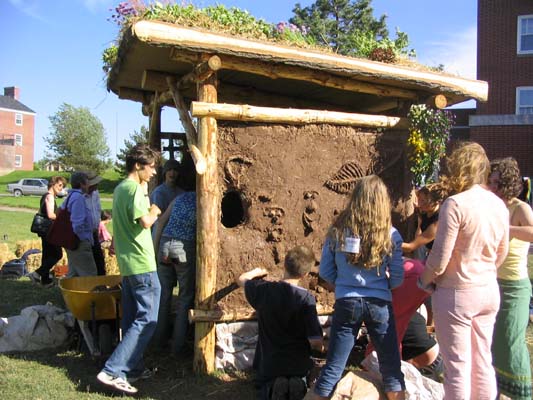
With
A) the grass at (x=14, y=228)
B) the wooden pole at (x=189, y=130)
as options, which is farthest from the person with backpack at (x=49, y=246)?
the grass at (x=14, y=228)

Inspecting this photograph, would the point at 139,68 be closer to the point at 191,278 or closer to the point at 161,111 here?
the point at 161,111

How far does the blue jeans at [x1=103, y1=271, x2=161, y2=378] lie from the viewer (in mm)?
4824

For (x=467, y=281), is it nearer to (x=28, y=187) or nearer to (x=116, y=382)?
(x=116, y=382)

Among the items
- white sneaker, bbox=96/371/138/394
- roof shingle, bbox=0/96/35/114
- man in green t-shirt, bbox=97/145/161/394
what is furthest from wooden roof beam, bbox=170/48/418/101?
roof shingle, bbox=0/96/35/114

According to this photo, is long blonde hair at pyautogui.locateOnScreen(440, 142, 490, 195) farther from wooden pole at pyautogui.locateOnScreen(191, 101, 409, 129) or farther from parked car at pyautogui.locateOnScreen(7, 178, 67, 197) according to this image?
parked car at pyautogui.locateOnScreen(7, 178, 67, 197)

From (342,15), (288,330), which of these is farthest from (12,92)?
(288,330)

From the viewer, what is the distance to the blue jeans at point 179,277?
5648 mm

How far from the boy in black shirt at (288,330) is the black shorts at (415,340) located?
0.95 m

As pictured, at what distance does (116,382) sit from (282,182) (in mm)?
2544

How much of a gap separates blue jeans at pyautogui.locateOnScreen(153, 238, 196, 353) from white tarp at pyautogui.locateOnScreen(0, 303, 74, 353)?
1.16 metres

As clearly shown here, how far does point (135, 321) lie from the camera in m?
4.92

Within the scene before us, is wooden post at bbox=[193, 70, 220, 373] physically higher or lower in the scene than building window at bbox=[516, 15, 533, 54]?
lower

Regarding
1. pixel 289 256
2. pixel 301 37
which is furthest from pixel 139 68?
pixel 289 256

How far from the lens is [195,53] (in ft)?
17.5
